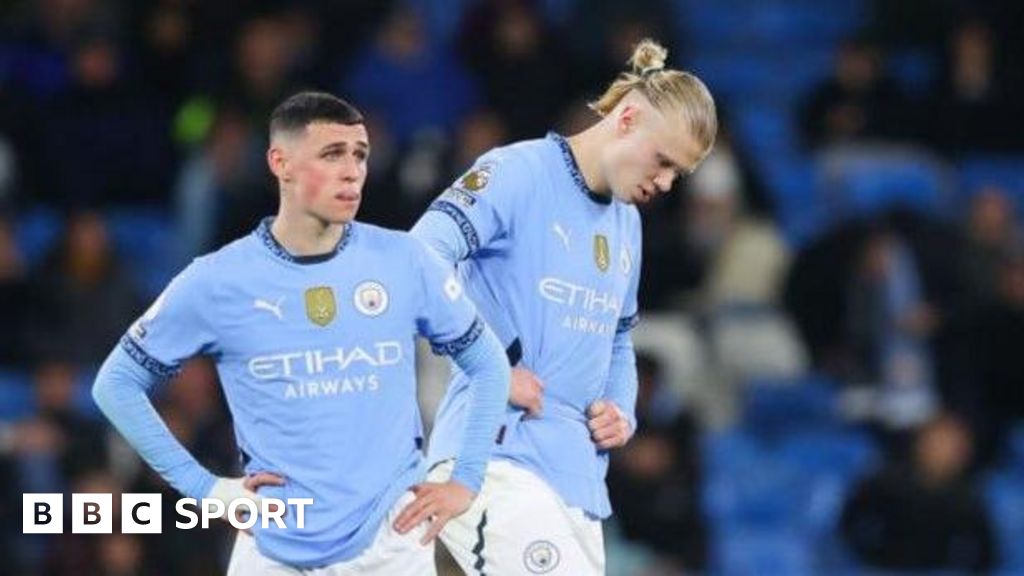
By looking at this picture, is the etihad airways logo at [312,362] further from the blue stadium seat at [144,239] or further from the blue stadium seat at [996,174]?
the blue stadium seat at [996,174]

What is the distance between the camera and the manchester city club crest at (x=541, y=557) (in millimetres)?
7309

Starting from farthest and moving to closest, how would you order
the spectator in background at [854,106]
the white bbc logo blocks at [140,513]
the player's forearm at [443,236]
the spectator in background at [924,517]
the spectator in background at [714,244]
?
the spectator in background at [854,106]
the spectator in background at [714,244]
the spectator in background at [924,517]
the white bbc logo blocks at [140,513]
the player's forearm at [443,236]

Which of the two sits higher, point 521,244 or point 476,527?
point 521,244

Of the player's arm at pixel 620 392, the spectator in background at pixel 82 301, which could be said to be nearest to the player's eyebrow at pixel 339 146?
the player's arm at pixel 620 392

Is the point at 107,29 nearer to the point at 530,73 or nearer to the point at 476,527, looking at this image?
the point at 530,73

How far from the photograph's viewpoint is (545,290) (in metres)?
7.48

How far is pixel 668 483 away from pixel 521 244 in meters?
5.37

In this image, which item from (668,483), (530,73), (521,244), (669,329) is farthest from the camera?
(530,73)

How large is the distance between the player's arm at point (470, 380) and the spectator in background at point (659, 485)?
537 centimetres

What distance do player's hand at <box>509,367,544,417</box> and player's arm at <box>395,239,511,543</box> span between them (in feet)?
0.61

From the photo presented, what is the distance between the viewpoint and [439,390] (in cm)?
1261

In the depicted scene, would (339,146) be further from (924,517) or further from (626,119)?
(924,517)

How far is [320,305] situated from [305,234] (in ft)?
0.63

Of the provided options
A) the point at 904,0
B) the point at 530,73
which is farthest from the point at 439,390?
the point at 904,0
